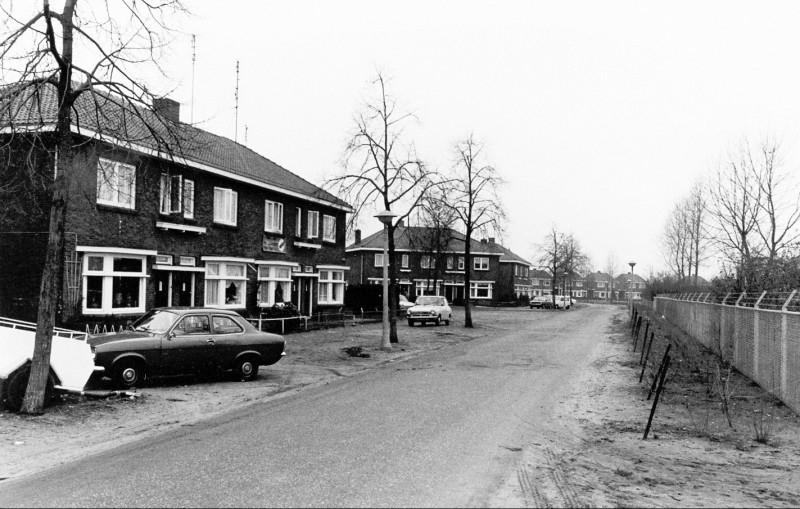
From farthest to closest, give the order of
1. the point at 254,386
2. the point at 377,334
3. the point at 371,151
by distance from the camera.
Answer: the point at 377,334, the point at 371,151, the point at 254,386

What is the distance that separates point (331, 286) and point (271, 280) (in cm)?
726

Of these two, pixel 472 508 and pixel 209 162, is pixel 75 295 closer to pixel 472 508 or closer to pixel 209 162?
pixel 209 162

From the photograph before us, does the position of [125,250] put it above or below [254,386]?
above

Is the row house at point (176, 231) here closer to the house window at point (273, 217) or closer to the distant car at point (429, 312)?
the house window at point (273, 217)

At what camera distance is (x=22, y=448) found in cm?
790

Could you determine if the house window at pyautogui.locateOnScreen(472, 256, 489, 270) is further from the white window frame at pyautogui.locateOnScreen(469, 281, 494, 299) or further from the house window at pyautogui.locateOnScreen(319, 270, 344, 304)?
the house window at pyautogui.locateOnScreen(319, 270, 344, 304)

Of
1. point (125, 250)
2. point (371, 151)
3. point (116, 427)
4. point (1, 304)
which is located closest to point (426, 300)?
point (371, 151)

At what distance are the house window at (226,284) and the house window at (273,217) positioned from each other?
273 centimetres

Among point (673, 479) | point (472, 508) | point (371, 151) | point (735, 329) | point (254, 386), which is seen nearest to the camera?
point (472, 508)

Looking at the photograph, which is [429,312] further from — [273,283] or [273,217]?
[273,217]

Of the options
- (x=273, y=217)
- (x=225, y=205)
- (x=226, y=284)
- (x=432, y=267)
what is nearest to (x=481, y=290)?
(x=432, y=267)

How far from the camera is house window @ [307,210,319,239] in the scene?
32594 millimetres

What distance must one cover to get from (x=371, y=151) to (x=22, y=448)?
17443 mm

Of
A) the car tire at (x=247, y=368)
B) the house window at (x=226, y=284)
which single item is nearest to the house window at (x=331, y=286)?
the house window at (x=226, y=284)
